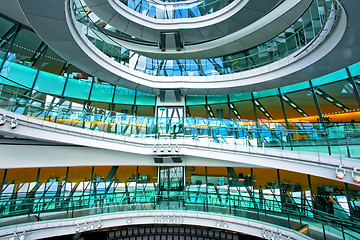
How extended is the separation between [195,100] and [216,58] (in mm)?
3103

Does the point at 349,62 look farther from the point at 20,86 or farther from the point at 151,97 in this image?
the point at 20,86

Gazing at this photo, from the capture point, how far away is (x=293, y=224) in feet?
24.5

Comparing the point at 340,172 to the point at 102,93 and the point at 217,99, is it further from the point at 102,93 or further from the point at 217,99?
the point at 102,93

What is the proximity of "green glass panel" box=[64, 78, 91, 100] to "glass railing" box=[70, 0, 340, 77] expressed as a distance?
115 inches

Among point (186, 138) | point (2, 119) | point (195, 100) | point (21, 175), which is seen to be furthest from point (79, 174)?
point (195, 100)

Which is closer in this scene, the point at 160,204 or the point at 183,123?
the point at 160,204

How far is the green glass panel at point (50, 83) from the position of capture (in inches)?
416

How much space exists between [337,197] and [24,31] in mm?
15563

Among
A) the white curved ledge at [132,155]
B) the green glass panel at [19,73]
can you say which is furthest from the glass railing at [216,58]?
the white curved ledge at [132,155]

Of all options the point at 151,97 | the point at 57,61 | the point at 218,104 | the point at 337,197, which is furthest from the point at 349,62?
the point at 57,61

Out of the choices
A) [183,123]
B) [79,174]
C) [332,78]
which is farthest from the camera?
[79,174]

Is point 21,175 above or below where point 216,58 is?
below

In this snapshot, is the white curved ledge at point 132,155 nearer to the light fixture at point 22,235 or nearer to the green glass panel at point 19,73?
the light fixture at point 22,235

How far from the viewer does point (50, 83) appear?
11.0 metres
